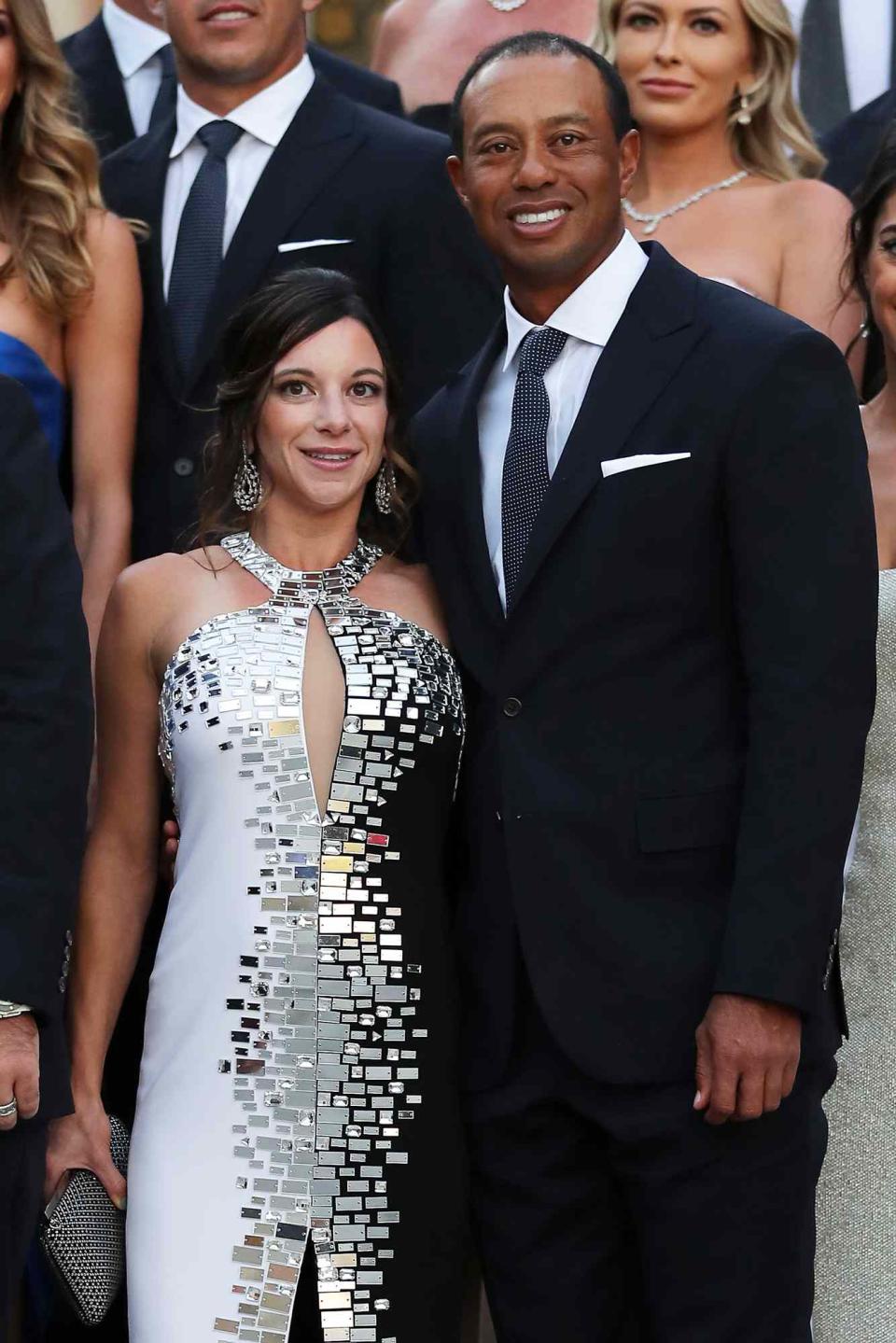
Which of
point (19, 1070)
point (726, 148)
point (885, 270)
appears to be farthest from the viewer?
point (726, 148)

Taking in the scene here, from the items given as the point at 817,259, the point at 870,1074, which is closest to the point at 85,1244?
the point at 870,1074

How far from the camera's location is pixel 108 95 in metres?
4.49

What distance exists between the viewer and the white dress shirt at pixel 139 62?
178 inches

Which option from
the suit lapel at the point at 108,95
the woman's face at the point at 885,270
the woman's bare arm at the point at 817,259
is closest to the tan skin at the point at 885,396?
the woman's face at the point at 885,270

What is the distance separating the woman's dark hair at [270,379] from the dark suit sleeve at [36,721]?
0.49 metres

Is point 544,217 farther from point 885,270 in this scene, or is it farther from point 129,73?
point 129,73

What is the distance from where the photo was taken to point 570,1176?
10.1 feet

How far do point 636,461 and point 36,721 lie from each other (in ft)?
2.77

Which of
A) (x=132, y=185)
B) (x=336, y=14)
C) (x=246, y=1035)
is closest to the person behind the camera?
(x=246, y=1035)

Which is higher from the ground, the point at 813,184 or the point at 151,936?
the point at 813,184

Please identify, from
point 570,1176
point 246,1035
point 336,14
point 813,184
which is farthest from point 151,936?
point 336,14

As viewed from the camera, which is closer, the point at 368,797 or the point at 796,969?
the point at 796,969

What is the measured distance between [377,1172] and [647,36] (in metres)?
2.21

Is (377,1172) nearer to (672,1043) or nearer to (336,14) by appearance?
(672,1043)
